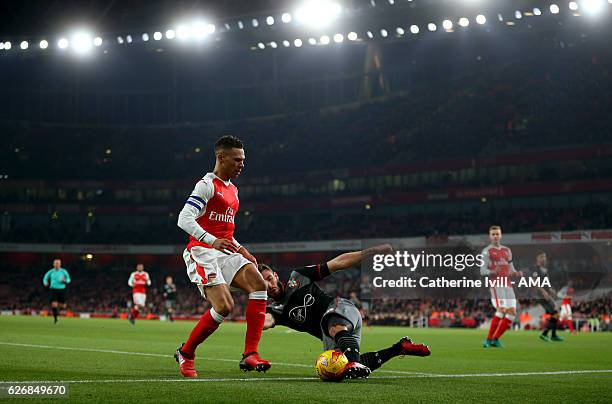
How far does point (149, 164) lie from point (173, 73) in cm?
976

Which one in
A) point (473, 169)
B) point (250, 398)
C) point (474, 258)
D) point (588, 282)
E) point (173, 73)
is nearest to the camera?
point (250, 398)

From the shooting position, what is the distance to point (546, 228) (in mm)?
48906

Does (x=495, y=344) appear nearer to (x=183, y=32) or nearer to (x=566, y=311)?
(x=566, y=311)

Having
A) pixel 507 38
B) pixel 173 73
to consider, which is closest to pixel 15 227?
pixel 173 73

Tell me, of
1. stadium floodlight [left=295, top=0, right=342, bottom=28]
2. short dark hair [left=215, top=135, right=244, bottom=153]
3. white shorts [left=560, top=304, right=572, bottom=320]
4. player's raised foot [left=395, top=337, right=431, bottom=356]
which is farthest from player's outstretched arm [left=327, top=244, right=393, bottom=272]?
stadium floodlight [left=295, top=0, right=342, bottom=28]

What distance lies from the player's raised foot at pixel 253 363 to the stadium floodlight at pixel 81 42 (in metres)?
32.9

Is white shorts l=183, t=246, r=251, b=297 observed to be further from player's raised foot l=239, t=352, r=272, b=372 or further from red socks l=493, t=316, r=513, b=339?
red socks l=493, t=316, r=513, b=339

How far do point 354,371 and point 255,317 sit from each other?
4.66 feet

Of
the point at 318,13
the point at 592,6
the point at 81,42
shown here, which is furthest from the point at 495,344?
the point at 81,42

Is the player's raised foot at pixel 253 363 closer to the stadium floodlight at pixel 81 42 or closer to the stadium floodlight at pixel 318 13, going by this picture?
the stadium floodlight at pixel 318 13

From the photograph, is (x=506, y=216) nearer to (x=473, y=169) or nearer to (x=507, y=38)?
(x=473, y=169)

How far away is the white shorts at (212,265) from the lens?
8508 millimetres

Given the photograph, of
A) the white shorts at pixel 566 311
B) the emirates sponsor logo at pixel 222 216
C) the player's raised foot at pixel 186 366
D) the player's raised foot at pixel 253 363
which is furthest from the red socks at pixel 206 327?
the white shorts at pixel 566 311

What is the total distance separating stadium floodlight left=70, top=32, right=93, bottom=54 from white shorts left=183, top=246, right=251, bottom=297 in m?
32.5
